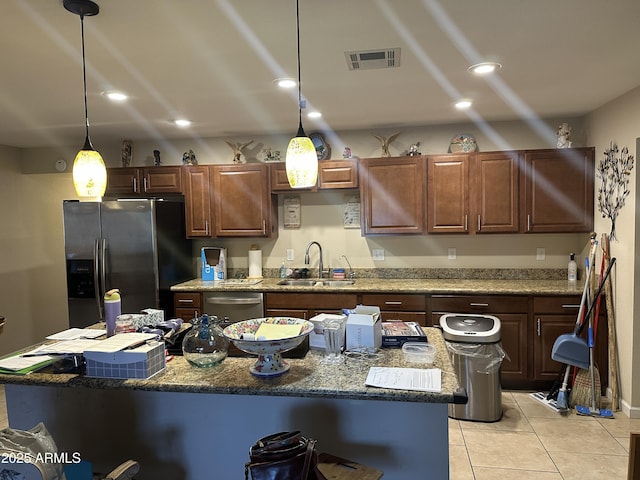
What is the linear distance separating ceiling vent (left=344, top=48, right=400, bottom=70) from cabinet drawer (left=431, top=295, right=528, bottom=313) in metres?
2.13

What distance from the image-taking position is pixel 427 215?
4.12m

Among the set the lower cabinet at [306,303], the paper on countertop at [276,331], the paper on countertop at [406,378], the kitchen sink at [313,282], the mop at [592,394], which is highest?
the paper on countertop at [276,331]

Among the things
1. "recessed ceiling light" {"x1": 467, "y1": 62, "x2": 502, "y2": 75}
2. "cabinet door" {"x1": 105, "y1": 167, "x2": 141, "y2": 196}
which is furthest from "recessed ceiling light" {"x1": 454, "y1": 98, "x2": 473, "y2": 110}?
"cabinet door" {"x1": 105, "y1": 167, "x2": 141, "y2": 196}

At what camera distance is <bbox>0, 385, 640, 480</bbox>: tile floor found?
2660 mm

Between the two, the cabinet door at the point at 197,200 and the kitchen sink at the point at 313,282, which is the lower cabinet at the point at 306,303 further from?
the cabinet door at the point at 197,200

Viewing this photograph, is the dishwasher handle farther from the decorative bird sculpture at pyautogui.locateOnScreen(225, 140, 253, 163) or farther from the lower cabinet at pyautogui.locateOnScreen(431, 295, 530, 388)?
the lower cabinet at pyautogui.locateOnScreen(431, 295, 530, 388)

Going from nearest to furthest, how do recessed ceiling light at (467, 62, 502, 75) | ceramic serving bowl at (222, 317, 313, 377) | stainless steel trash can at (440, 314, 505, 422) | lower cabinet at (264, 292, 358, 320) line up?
ceramic serving bowl at (222, 317, 313, 377) < recessed ceiling light at (467, 62, 502, 75) < stainless steel trash can at (440, 314, 505, 422) < lower cabinet at (264, 292, 358, 320)

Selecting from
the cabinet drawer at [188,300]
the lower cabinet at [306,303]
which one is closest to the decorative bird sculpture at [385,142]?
the lower cabinet at [306,303]

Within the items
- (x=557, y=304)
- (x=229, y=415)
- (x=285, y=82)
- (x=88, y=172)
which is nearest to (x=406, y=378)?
(x=229, y=415)

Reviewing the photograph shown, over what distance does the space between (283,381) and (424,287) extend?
243 centimetres

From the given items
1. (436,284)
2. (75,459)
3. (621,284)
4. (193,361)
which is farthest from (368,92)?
(75,459)

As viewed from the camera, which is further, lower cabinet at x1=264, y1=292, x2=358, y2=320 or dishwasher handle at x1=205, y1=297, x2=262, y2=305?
dishwasher handle at x1=205, y1=297, x2=262, y2=305

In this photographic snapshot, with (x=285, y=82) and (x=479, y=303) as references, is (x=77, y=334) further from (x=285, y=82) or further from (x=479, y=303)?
(x=479, y=303)

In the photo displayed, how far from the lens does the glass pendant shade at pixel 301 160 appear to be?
194 centimetres
